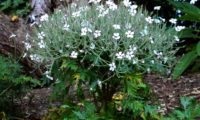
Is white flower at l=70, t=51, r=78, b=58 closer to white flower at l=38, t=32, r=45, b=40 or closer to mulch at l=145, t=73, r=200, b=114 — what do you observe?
white flower at l=38, t=32, r=45, b=40

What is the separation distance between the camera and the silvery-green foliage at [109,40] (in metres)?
3.46

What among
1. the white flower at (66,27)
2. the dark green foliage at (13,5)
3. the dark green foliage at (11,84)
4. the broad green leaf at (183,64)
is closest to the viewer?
the white flower at (66,27)

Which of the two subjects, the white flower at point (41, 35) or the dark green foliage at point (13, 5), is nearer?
the white flower at point (41, 35)

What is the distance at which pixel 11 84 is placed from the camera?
4.43 m

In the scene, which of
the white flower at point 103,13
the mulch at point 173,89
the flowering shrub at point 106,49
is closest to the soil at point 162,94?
the mulch at point 173,89

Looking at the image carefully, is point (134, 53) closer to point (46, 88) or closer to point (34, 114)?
point (34, 114)

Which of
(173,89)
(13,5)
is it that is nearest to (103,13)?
(173,89)

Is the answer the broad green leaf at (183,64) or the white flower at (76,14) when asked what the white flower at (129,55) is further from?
the broad green leaf at (183,64)

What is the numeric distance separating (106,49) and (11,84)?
4.36ft

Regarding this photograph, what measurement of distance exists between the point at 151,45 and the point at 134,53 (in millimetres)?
161

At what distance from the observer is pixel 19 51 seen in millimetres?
5699

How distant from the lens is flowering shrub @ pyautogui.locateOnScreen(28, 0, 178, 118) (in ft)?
11.4

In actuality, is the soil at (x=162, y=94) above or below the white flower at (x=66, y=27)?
below

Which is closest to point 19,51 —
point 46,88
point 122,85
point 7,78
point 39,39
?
point 46,88
